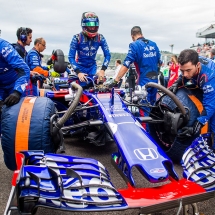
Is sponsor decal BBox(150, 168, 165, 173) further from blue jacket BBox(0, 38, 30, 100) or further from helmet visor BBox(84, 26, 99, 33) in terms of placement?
helmet visor BBox(84, 26, 99, 33)

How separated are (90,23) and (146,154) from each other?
10.2ft

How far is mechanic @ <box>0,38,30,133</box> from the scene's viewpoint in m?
2.97

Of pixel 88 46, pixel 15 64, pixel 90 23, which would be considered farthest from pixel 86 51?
pixel 15 64

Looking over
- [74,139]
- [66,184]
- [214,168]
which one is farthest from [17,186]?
[74,139]

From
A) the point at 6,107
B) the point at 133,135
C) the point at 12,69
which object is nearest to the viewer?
the point at 133,135

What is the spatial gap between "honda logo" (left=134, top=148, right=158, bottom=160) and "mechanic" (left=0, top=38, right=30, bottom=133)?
132 centimetres

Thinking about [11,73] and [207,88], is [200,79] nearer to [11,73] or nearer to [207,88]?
[207,88]

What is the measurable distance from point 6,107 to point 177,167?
2137 mm

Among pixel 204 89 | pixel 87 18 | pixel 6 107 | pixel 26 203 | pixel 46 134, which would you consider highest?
pixel 87 18

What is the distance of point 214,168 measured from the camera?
242 centimetres

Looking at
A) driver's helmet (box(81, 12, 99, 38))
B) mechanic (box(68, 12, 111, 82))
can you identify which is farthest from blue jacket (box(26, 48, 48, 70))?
driver's helmet (box(81, 12, 99, 38))

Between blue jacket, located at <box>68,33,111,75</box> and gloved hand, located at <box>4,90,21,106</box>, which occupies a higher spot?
blue jacket, located at <box>68,33,111,75</box>

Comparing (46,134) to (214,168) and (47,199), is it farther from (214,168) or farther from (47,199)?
(214,168)

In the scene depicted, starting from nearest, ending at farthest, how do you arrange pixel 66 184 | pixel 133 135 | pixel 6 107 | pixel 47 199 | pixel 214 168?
pixel 47 199 < pixel 66 184 < pixel 214 168 < pixel 133 135 < pixel 6 107
